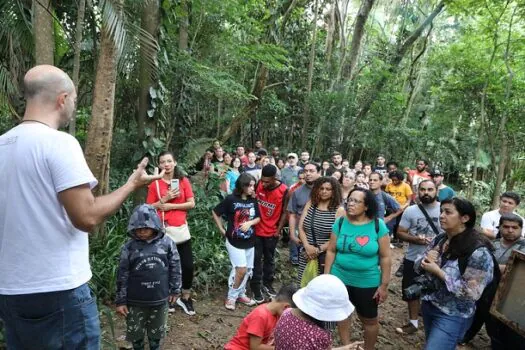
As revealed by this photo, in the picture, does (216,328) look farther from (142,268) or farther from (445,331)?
(445,331)

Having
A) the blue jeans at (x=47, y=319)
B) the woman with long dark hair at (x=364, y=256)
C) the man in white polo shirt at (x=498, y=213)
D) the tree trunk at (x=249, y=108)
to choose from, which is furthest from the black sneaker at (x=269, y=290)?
the tree trunk at (x=249, y=108)

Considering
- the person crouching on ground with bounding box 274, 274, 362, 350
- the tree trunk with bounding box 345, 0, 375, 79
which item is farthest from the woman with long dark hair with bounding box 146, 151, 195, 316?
the tree trunk with bounding box 345, 0, 375, 79

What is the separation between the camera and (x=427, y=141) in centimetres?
1736

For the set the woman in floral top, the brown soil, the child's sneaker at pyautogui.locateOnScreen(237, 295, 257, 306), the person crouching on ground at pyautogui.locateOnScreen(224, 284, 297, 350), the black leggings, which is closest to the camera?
the person crouching on ground at pyautogui.locateOnScreen(224, 284, 297, 350)

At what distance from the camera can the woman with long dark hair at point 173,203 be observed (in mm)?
4324

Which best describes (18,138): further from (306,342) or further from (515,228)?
(515,228)

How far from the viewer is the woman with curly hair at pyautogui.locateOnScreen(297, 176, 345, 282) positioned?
4324 mm

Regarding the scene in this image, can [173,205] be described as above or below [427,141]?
below

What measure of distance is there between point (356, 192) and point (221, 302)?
→ 2.59 m

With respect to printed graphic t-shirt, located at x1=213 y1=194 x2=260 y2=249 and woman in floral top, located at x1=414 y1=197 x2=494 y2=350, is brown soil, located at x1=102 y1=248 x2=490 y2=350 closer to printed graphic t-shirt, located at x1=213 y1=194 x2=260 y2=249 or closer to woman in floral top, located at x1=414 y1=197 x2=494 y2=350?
printed graphic t-shirt, located at x1=213 y1=194 x2=260 y2=249

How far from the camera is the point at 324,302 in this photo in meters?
2.11

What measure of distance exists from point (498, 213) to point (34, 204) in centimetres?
525

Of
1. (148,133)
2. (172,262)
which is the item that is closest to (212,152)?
(148,133)

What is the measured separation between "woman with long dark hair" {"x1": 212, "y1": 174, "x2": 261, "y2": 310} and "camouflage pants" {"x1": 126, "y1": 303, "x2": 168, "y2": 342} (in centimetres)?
151
